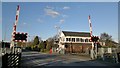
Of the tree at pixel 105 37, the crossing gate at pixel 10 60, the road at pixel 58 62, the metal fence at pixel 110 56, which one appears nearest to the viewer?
the crossing gate at pixel 10 60

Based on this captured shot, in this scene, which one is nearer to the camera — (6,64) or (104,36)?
(6,64)

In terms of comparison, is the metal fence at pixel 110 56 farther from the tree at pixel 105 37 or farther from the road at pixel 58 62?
the tree at pixel 105 37

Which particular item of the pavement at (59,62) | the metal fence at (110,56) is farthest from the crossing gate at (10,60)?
the metal fence at (110,56)

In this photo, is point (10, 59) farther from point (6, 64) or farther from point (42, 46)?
point (42, 46)

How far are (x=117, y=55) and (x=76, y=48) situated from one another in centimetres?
5178

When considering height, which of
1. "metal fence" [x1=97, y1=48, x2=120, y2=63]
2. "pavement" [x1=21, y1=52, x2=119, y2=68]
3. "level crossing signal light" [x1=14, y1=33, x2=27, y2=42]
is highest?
"level crossing signal light" [x1=14, y1=33, x2=27, y2=42]

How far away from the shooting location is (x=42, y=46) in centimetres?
9419

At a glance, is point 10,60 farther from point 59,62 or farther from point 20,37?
point 59,62

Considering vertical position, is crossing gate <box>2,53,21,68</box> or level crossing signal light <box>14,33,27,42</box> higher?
level crossing signal light <box>14,33,27,42</box>

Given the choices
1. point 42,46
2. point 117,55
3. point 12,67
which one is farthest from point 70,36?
point 12,67

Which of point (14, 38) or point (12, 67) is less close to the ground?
point (14, 38)

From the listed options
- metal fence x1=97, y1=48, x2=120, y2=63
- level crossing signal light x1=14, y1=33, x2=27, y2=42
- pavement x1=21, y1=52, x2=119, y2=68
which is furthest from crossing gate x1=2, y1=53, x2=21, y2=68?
metal fence x1=97, y1=48, x2=120, y2=63

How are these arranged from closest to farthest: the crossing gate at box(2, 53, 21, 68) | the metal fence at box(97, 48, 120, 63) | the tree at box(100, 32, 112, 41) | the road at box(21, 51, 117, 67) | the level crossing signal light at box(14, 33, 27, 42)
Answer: the crossing gate at box(2, 53, 21, 68), the level crossing signal light at box(14, 33, 27, 42), the road at box(21, 51, 117, 67), the metal fence at box(97, 48, 120, 63), the tree at box(100, 32, 112, 41)

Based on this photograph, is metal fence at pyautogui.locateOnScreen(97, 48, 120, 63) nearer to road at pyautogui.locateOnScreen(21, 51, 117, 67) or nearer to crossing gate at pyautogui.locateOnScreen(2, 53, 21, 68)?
road at pyautogui.locateOnScreen(21, 51, 117, 67)
